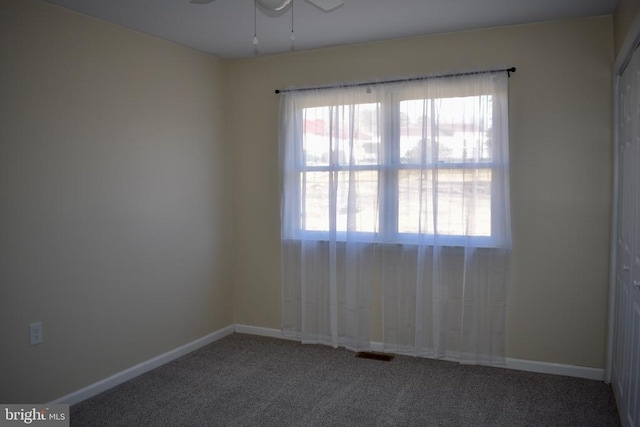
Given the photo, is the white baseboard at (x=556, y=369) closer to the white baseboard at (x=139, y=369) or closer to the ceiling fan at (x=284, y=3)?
the white baseboard at (x=139, y=369)

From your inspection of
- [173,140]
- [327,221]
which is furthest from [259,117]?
[327,221]

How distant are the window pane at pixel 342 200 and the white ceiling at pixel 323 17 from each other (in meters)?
1.08

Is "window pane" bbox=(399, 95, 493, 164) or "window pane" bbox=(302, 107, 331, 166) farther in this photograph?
"window pane" bbox=(302, 107, 331, 166)

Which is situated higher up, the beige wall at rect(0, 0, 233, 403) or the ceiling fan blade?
the ceiling fan blade

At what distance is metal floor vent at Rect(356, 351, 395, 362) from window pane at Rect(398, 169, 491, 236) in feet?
3.25

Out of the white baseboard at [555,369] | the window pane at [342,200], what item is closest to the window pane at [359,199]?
the window pane at [342,200]

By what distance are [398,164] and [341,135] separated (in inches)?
20.7

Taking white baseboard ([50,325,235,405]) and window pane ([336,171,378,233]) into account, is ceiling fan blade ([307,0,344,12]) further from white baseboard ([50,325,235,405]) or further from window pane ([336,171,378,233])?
white baseboard ([50,325,235,405])

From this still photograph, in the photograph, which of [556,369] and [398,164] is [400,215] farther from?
[556,369]

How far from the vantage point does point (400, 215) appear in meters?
3.82

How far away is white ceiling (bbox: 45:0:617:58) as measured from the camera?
3027 millimetres

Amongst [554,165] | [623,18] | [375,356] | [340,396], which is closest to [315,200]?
[375,356]

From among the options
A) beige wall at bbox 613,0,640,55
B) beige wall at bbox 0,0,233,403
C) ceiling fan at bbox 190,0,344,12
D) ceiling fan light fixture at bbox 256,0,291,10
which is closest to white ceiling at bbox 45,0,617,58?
beige wall at bbox 613,0,640,55

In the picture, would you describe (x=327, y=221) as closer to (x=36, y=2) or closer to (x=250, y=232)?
(x=250, y=232)
